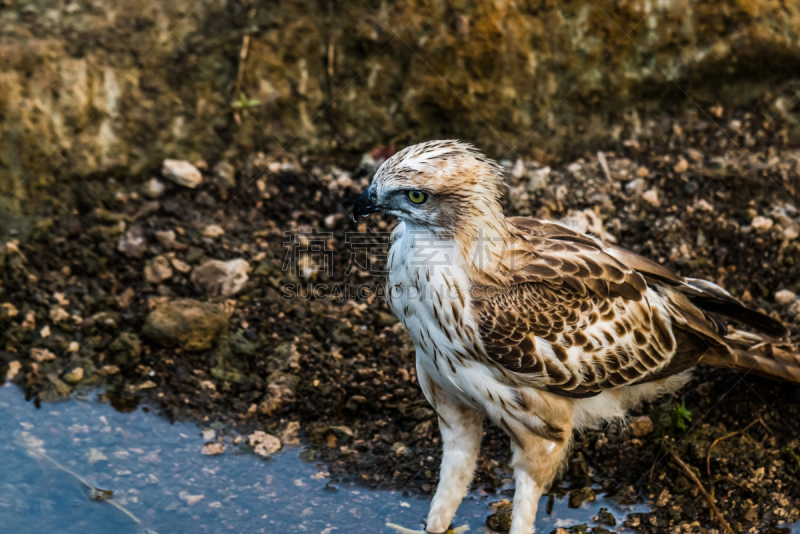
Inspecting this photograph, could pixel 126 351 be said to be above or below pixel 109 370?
above

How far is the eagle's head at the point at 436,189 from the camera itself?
3824mm

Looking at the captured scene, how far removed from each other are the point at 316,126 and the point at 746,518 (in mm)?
4424

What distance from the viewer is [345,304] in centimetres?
579

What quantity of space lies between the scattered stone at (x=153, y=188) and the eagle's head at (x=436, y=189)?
2.87 m

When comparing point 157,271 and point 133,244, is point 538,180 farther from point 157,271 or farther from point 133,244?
point 133,244

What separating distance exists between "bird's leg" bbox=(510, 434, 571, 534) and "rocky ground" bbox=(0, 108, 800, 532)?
43cm

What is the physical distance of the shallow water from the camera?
438 cm

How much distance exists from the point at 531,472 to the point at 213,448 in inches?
78.7

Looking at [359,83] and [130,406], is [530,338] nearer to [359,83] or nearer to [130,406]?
[130,406]

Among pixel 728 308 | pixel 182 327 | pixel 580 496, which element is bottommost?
pixel 580 496

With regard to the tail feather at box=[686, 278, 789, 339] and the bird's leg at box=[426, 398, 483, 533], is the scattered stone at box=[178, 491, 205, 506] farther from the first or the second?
the tail feather at box=[686, 278, 789, 339]

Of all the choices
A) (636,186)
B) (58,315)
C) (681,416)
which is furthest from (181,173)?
(681,416)

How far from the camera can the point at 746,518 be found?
14.9ft

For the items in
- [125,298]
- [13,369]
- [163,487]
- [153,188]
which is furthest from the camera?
[153,188]
